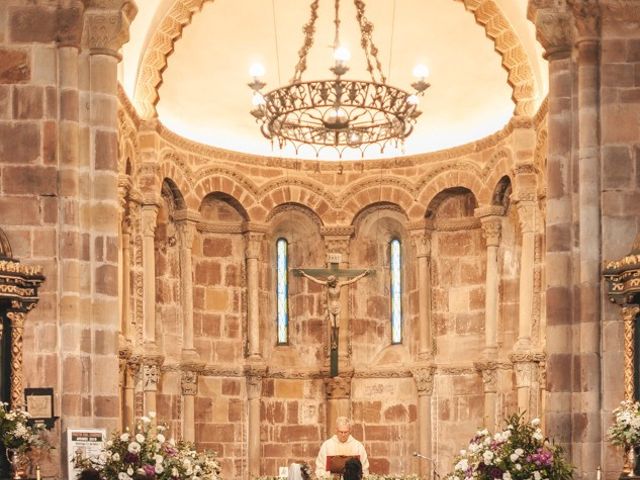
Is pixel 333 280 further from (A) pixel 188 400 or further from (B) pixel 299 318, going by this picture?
(A) pixel 188 400

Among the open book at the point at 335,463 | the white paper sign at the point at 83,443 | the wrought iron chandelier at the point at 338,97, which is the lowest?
the open book at the point at 335,463

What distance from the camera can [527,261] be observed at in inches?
912

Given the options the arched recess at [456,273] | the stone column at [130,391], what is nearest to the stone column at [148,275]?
the stone column at [130,391]

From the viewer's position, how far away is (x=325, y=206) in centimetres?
2600

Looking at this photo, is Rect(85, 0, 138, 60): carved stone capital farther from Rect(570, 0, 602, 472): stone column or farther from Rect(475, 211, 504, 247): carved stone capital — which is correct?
Rect(475, 211, 504, 247): carved stone capital

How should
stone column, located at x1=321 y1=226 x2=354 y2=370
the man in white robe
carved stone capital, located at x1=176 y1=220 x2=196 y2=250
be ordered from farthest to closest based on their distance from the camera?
stone column, located at x1=321 y1=226 x2=354 y2=370 → carved stone capital, located at x1=176 y1=220 x2=196 y2=250 → the man in white robe

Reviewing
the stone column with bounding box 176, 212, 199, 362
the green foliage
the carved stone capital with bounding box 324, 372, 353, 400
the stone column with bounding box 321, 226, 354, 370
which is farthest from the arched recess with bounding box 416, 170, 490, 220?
the green foliage

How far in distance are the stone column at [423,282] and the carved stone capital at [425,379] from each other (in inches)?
12.6

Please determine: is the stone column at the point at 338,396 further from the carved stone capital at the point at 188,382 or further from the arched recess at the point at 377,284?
the carved stone capital at the point at 188,382

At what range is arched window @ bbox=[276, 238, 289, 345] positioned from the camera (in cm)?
2616

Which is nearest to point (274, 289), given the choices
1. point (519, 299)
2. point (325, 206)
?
point (325, 206)

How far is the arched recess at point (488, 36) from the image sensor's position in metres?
23.0

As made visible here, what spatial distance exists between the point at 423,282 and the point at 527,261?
2.77m

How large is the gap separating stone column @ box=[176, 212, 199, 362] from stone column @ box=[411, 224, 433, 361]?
3584 mm
